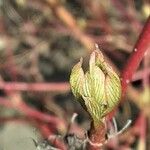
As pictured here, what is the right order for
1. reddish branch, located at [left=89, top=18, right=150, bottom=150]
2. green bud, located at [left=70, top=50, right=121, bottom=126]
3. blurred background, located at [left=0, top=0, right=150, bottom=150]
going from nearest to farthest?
1. green bud, located at [left=70, top=50, right=121, bottom=126]
2. reddish branch, located at [left=89, top=18, right=150, bottom=150]
3. blurred background, located at [left=0, top=0, right=150, bottom=150]

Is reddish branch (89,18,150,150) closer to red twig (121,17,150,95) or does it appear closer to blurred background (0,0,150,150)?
red twig (121,17,150,95)

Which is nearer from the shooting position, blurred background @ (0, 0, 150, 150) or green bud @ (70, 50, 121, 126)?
green bud @ (70, 50, 121, 126)

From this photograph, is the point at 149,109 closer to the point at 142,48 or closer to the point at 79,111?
the point at 79,111

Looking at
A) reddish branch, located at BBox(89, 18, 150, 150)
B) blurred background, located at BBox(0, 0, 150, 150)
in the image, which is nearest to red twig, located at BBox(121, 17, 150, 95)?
reddish branch, located at BBox(89, 18, 150, 150)

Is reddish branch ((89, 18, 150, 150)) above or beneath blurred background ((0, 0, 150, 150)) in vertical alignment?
above

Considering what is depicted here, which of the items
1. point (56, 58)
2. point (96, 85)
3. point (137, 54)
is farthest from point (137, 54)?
point (56, 58)

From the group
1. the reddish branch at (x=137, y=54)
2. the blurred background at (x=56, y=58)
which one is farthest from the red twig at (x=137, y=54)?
the blurred background at (x=56, y=58)

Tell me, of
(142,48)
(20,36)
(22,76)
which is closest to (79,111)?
(22,76)

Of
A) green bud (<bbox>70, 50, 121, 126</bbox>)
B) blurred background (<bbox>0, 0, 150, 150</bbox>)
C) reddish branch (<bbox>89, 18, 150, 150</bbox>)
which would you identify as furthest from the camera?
blurred background (<bbox>0, 0, 150, 150</bbox>)
